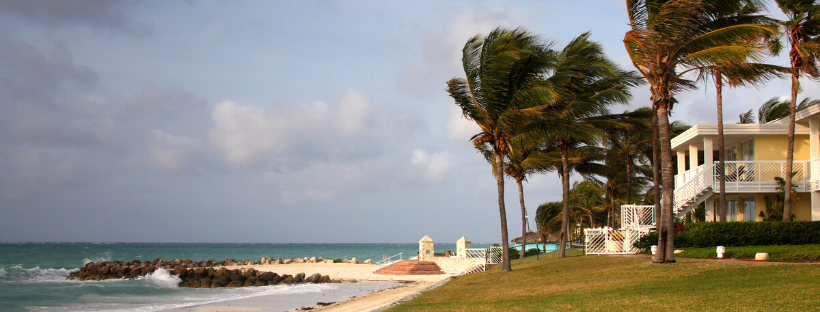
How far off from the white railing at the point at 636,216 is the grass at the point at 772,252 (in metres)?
3.56

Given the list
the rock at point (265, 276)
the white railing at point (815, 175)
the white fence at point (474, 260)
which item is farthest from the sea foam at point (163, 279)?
the white railing at point (815, 175)

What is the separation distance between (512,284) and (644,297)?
19.4ft

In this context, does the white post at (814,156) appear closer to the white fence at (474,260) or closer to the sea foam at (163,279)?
the white fence at (474,260)

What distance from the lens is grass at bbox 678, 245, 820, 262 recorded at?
14867 mm

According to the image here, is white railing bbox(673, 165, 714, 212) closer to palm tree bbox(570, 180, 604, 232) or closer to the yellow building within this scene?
the yellow building

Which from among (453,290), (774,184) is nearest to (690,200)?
(774,184)

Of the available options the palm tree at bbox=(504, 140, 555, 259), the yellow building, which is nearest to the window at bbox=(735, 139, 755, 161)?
the yellow building

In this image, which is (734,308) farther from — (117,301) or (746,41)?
(117,301)

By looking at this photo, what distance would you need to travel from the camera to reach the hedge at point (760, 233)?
18.5 meters

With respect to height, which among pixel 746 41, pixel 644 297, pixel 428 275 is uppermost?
pixel 746 41

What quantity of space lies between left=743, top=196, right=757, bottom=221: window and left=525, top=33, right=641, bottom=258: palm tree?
6443mm

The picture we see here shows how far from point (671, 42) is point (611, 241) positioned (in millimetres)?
10941

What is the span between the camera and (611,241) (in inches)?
915

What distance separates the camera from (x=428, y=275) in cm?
2997
